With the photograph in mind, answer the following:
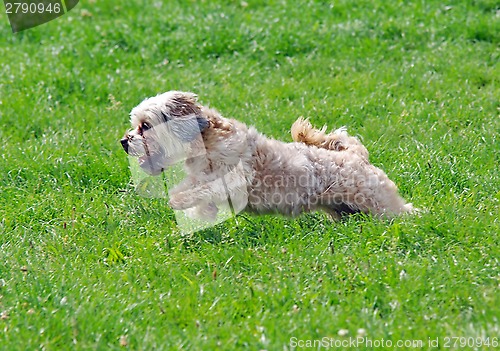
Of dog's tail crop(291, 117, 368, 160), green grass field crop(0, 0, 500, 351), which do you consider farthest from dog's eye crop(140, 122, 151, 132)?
dog's tail crop(291, 117, 368, 160)

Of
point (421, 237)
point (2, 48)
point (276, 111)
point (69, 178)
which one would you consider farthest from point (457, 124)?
point (2, 48)

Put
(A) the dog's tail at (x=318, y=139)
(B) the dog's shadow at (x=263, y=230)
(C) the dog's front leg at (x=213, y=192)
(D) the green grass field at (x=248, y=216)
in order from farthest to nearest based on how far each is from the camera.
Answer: (A) the dog's tail at (x=318, y=139) → (C) the dog's front leg at (x=213, y=192) → (B) the dog's shadow at (x=263, y=230) → (D) the green grass field at (x=248, y=216)

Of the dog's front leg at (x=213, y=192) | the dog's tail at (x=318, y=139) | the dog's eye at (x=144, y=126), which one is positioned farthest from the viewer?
the dog's tail at (x=318, y=139)

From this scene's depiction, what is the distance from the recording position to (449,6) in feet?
32.5

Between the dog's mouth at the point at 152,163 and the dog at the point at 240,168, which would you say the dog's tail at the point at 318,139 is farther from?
the dog's mouth at the point at 152,163

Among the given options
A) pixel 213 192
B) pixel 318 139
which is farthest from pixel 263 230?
pixel 318 139

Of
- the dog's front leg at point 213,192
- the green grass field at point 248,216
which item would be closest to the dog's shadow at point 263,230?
the green grass field at point 248,216

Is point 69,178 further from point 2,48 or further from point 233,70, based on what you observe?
point 2,48

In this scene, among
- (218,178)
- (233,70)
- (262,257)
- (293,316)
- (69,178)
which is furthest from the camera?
(233,70)

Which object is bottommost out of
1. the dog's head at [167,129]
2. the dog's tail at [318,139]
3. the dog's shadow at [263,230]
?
the dog's shadow at [263,230]

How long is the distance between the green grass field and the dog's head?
20.0 inches

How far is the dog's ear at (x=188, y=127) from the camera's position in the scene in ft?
18.2

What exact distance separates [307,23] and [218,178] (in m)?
4.56

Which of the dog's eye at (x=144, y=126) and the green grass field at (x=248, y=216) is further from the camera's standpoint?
the dog's eye at (x=144, y=126)
